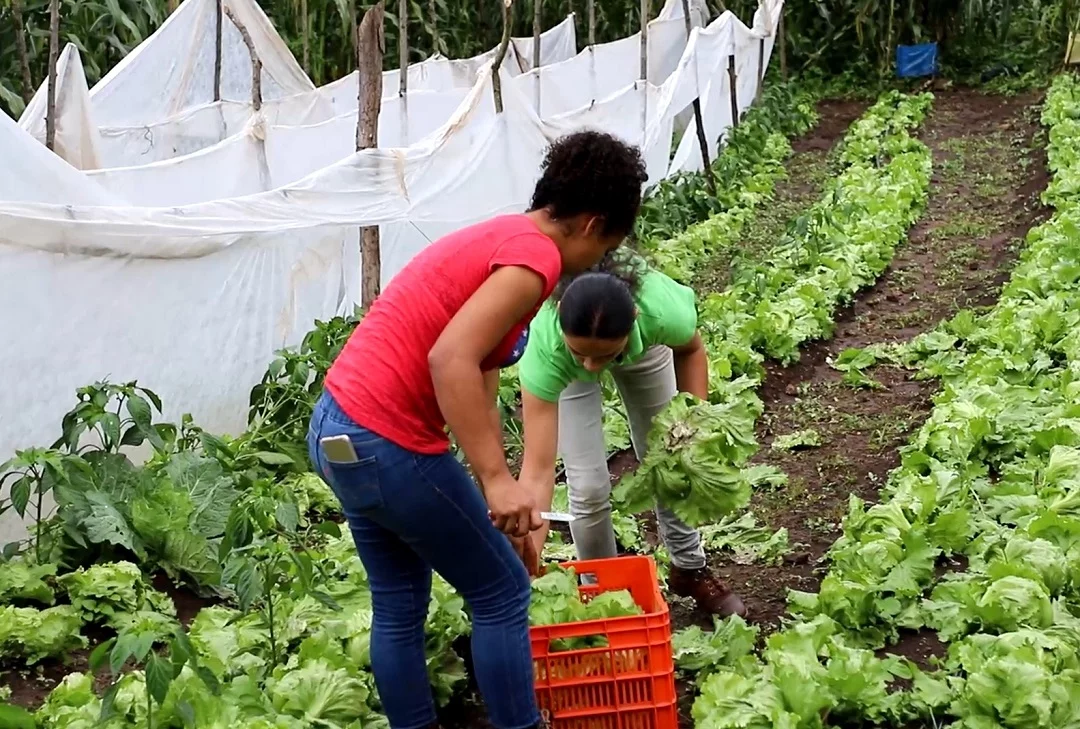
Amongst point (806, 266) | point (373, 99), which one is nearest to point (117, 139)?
point (373, 99)

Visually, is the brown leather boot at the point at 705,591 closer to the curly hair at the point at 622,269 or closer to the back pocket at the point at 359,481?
the curly hair at the point at 622,269

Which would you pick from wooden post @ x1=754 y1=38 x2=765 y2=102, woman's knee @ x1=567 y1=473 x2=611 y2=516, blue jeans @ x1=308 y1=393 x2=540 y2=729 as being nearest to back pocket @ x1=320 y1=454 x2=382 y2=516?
blue jeans @ x1=308 y1=393 x2=540 y2=729

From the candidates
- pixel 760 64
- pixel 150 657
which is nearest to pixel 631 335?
pixel 150 657

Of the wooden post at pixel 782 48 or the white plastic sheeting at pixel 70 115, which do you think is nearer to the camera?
the white plastic sheeting at pixel 70 115

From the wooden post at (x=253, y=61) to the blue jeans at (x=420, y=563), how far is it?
19.0ft

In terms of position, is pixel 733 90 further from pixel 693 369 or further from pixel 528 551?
pixel 528 551

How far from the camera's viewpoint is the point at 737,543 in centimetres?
444

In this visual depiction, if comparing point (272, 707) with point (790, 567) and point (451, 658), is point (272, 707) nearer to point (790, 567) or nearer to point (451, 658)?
point (451, 658)

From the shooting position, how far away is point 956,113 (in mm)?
15508

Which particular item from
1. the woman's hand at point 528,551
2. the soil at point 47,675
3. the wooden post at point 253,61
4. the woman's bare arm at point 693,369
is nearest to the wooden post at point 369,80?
the wooden post at point 253,61

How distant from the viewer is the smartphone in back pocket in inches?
94.6

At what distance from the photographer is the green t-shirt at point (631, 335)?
10.2 feet

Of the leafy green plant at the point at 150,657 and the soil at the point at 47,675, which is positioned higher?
the leafy green plant at the point at 150,657

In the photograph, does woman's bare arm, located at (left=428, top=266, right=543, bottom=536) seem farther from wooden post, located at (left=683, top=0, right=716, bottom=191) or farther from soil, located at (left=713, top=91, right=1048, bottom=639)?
wooden post, located at (left=683, top=0, right=716, bottom=191)
